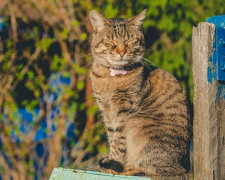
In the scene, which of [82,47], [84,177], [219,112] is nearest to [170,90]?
[219,112]

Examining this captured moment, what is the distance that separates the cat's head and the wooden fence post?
87cm

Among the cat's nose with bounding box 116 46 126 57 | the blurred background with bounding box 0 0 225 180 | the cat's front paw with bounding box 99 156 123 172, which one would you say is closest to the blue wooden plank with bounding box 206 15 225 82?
the cat's nose with bounding box 116 46 126 57

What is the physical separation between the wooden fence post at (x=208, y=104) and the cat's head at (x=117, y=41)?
2.84 ft

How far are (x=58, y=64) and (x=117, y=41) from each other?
6.44 ft

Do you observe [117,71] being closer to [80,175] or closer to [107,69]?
[107,69]

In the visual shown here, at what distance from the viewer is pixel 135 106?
8.50 ft

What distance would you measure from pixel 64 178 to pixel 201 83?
3.07 ft

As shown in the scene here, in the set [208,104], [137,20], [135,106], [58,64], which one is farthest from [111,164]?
[58,64]

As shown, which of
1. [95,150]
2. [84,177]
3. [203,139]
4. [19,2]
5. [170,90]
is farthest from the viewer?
[95,150]

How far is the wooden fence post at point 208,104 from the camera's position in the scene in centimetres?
180

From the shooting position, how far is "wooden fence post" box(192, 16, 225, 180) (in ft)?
5.89

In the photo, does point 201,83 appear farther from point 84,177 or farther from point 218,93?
point 84,177

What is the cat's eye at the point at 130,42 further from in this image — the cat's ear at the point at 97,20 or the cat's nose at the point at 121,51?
the cat's ear at the point at 97,20

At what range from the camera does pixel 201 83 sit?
184cm
